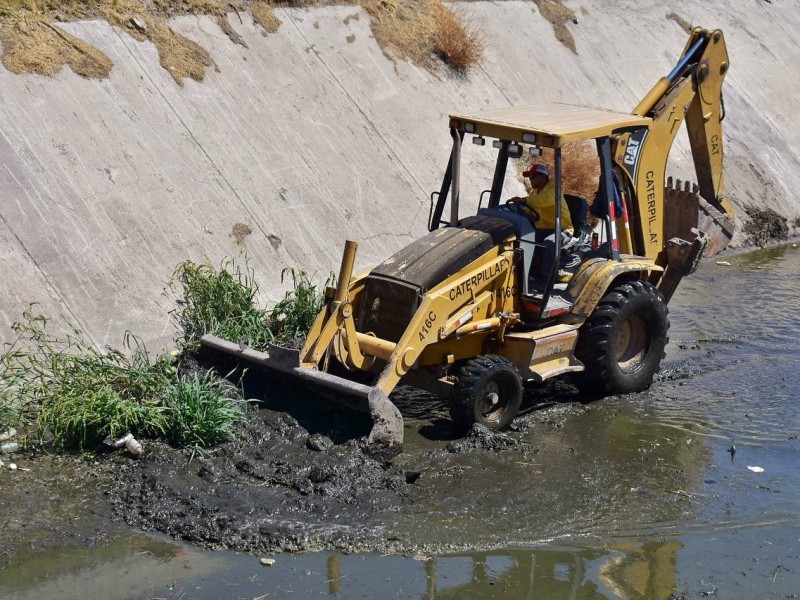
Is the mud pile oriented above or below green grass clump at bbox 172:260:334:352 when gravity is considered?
below

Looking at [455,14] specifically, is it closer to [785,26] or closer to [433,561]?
[785,26]

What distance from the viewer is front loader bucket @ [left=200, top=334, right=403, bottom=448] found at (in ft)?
26.5

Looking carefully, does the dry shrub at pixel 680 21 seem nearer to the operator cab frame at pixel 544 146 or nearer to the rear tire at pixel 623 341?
the operator cab frame at pixel 544 146

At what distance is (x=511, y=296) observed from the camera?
30.1 ft

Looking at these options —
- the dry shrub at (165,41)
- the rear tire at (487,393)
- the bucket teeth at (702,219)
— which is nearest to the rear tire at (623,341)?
the rear tire at (487,393)

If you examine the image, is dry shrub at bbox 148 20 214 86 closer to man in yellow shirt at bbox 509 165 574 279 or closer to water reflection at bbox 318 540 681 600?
man in yellow shirt at bbox 509 165 574 279

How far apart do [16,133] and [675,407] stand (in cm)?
697

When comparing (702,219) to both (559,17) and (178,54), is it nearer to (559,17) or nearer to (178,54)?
(178,54)

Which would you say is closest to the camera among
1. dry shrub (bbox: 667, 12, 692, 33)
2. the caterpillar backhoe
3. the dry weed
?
the caterpillar backhoe

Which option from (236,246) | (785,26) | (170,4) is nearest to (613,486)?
(236,246)

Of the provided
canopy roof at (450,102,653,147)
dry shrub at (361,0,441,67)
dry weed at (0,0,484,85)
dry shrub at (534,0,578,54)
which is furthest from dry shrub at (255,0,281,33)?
canopy roof at (450,102,653,147)

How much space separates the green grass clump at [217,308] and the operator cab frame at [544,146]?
1942mm

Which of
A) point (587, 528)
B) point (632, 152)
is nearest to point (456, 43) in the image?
point (632, 152)

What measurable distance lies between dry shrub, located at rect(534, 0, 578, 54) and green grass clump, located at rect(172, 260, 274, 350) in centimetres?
865
